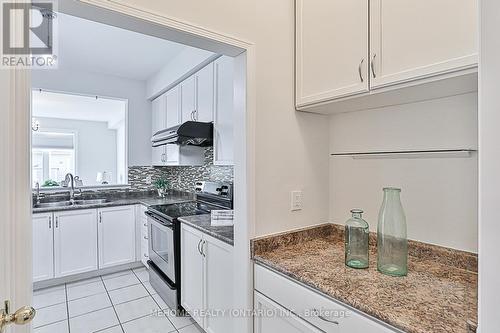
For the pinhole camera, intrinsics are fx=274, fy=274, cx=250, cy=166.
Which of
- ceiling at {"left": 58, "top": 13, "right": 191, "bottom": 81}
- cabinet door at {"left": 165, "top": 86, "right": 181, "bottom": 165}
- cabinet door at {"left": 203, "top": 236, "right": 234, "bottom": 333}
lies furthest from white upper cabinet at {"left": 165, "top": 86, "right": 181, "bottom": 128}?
cabinet door at {"left": 203, "top": 236, "right": 234, "bottom": 333}

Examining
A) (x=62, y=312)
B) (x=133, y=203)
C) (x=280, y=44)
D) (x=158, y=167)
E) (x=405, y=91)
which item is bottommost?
(x=62, y=312)

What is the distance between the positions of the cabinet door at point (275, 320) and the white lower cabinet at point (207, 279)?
32cm

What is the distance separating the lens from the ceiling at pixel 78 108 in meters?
4.42

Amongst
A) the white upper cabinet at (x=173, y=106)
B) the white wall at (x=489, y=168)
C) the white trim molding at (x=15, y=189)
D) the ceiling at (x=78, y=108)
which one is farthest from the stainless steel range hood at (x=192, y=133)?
the white wall at (x=489, y=168)

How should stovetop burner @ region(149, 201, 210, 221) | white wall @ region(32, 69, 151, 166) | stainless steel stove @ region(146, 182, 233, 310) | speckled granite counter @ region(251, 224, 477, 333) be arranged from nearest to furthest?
speckled granite counter @ region(251, 224, 477, 333), stainless steel stove @ region(146, 182, 233, 310), stovetop burner @ region(149, 201, 210, 221), white wall @ region(32, 69, 151, 166)

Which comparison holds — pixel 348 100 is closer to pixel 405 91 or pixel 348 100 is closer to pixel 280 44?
pixel 405 91

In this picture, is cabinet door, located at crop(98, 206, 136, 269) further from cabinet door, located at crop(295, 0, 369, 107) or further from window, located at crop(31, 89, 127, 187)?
cabinet door, located at crop(295, 0, 369, 107)

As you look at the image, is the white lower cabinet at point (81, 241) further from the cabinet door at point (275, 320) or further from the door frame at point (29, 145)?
the cabinet door at point (275, 320)

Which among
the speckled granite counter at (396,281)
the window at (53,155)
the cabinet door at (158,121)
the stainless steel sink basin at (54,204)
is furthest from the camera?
the window at (53,155)

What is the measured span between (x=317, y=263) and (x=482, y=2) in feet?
3.86

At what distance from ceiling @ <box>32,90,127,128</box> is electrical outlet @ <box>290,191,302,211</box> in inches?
134

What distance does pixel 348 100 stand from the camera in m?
1.48

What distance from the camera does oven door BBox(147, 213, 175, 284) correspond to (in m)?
2.46

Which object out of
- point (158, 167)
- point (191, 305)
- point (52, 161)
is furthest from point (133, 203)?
point (52, 161)
